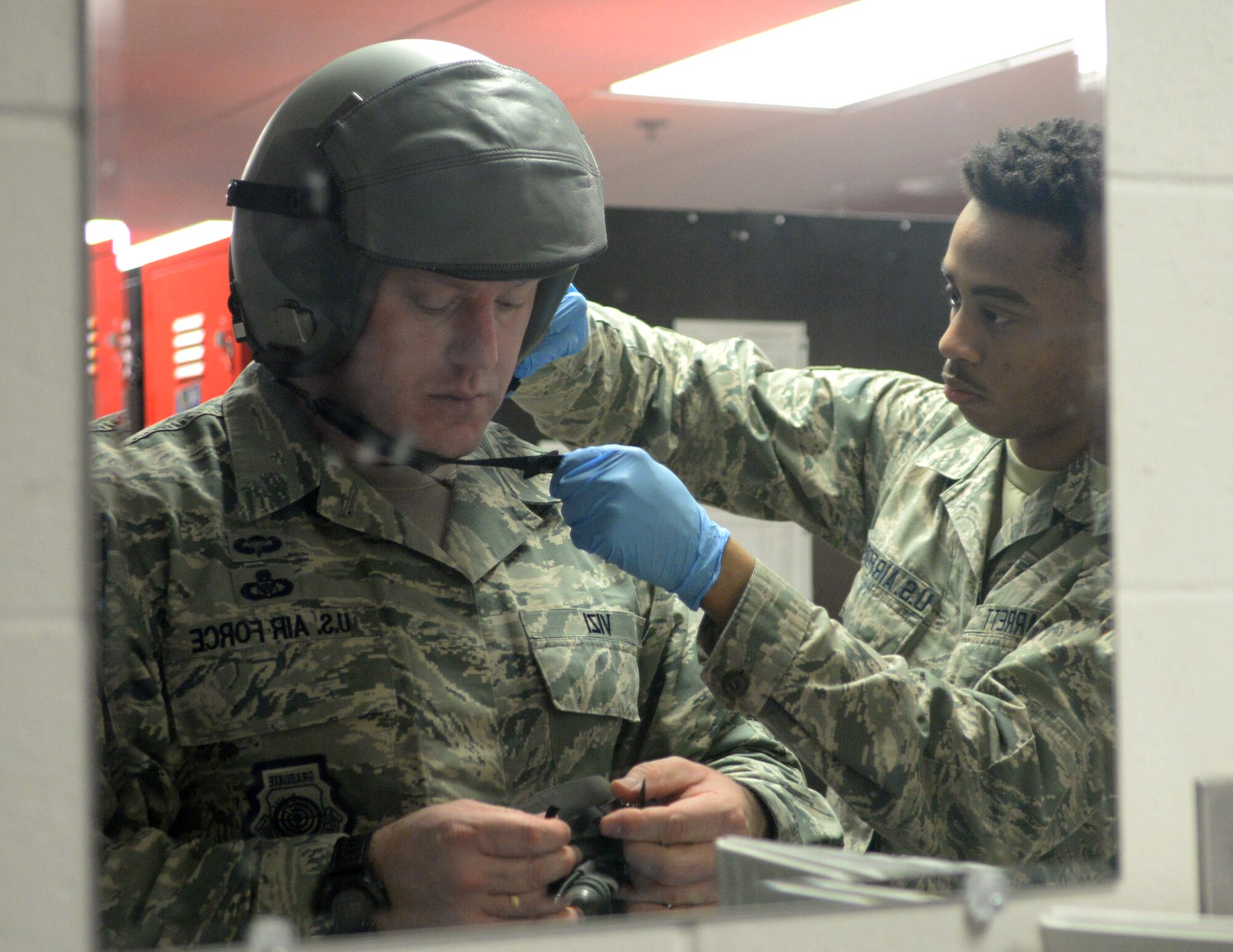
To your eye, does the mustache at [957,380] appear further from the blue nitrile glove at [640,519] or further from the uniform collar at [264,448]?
the uniform collar at [264,448]

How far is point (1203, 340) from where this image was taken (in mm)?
930

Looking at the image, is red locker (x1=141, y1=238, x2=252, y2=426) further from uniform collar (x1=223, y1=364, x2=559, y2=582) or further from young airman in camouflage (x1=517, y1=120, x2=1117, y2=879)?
young airman in camouflage (x1=517, y1=120, x2=1117, y2=879)

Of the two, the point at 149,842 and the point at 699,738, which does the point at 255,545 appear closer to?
the point at 149,842

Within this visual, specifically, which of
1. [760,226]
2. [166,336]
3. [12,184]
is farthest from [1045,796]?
[12,184]

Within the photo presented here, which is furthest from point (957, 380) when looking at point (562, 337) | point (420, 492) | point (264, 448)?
point (264, 448)

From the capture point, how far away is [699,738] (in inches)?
35.9

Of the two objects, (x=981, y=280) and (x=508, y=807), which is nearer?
(x=508, y=807)

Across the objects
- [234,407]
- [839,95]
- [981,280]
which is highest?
[839,95]

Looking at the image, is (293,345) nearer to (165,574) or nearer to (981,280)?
(165,574)

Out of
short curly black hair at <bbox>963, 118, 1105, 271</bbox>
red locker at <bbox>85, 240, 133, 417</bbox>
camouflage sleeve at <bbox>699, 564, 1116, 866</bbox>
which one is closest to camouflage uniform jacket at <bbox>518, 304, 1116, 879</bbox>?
camouflage sleeve at <bbox>699, 564, 1116, 866</bbox>

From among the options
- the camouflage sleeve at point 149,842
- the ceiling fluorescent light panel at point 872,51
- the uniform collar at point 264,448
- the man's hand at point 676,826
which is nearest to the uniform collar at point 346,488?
the uniform collar at point 264,448

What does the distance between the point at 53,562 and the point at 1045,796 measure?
2.49 feet

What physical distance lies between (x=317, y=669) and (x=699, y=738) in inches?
11.9

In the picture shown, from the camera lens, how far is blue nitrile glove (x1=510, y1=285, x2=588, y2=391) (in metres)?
0.88
